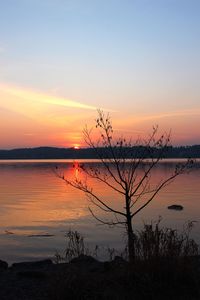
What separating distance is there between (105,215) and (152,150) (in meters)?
19.5

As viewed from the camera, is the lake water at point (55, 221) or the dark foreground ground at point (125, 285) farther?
the lake water at point (55, 221)

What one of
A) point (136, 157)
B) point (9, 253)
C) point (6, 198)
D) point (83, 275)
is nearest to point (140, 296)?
point (83, 275)

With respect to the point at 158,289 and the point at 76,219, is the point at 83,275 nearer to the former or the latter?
the point at 158,289

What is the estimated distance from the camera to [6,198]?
43.0 metres

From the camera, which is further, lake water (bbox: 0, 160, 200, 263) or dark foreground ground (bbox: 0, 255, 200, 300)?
lake water (bbox: 0, 160, 200, 263)

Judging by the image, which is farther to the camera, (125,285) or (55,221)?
(55,221)

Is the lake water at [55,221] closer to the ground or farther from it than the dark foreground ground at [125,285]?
closer to the ground

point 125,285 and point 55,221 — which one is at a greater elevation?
point 125,285

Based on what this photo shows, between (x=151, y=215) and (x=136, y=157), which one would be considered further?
(x=151, y=215)

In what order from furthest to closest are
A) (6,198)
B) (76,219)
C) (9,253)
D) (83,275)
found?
(6,198)
(76,219)
(9,253)
(83,275)

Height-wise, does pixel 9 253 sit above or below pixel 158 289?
below

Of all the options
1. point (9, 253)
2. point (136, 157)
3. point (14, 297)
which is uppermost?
point (136, 157)

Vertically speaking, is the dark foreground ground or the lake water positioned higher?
the dark foreground ground

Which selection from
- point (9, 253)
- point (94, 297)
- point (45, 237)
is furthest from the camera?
point (45, 237)
